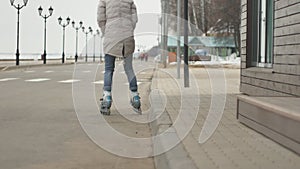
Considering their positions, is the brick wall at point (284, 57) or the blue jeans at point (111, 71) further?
the blue jeans at point (111, 71)

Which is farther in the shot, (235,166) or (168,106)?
(168,106)

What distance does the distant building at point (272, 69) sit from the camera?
4871 mm

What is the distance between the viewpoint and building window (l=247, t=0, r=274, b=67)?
8.48 m

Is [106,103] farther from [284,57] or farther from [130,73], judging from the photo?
[284,57]

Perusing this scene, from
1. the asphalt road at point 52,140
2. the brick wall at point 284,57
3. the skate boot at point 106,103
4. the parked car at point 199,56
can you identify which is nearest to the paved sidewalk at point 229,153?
the asphalt road at point 52,140

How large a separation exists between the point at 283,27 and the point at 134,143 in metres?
2.94

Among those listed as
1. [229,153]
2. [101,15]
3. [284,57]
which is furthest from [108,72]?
[229,153]

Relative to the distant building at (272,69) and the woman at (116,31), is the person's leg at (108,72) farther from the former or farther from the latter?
the distant building at (272,69)

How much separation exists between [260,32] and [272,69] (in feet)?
4.13

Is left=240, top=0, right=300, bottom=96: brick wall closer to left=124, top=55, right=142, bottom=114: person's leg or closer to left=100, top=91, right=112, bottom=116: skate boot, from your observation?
left=124, top=55, right=142, bottom=114: person's leg

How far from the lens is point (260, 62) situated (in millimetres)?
9117

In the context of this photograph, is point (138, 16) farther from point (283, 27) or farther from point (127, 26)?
point (283, 27)

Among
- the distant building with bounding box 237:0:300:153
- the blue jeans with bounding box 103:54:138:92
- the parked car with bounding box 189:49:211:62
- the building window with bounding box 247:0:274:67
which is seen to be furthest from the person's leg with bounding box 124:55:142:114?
the parked car with bounding box 189:49:211:62

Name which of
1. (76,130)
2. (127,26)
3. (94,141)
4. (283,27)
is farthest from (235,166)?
(127,26)
